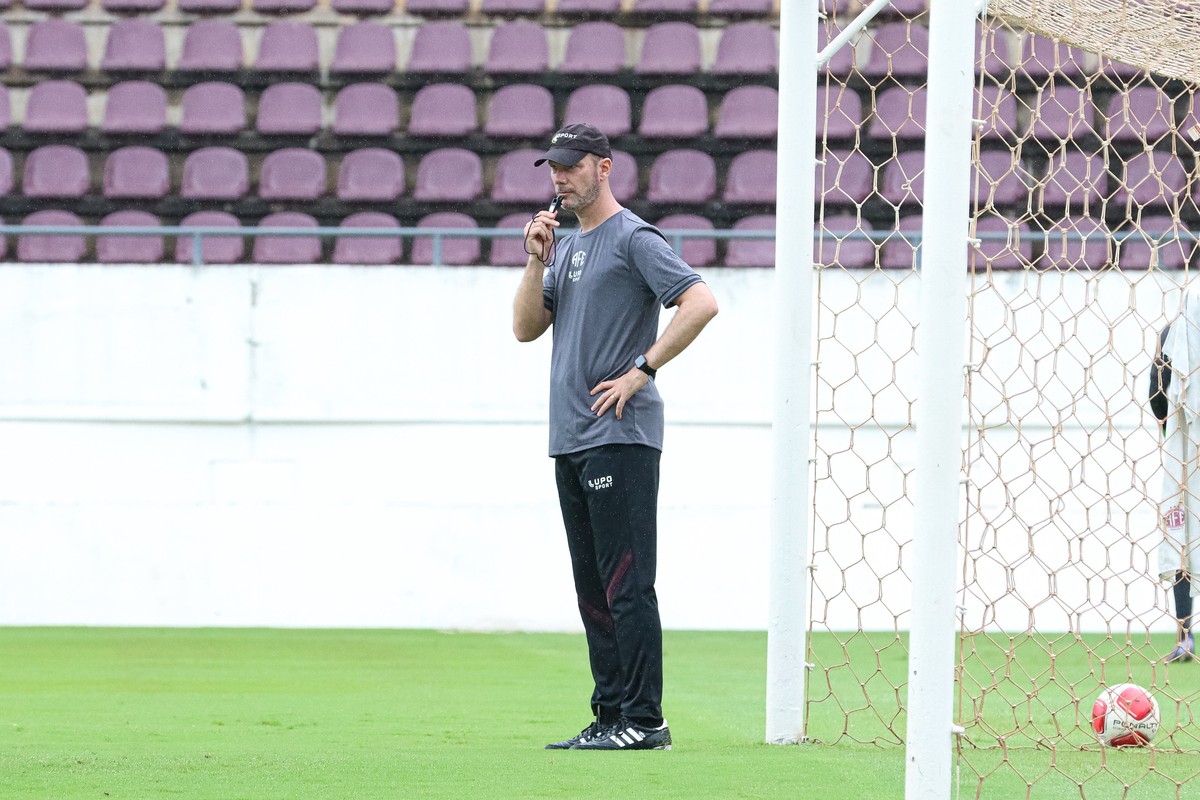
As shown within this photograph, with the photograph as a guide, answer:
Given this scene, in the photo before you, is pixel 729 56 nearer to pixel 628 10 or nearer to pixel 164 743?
pixel 628 10

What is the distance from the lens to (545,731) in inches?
154

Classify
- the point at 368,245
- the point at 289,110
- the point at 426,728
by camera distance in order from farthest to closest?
the point at 289,110 → the point at 368,245 → the point at 426,728

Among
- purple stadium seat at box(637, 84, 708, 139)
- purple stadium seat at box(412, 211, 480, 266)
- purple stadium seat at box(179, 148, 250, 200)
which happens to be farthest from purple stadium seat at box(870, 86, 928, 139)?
purple stadium seat at box(179, 148, 250, 200)

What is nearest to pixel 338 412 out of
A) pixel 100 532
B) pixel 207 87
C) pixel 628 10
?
pixel 100 532

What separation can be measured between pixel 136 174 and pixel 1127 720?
714 centimetres

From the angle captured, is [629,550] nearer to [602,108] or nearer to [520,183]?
[520,183]

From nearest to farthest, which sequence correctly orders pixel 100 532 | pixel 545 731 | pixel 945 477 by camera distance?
pixel 945 477, pixel 545 731, pixel 100 532

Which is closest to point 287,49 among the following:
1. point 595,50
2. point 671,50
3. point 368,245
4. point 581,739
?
point 595,50

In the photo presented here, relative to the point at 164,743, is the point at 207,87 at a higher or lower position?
higher

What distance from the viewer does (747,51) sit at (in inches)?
379

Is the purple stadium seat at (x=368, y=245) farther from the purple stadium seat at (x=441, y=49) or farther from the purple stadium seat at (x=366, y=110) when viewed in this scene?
the purple stadium seat at (x=441, y=49)

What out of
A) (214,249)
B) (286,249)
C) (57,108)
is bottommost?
(214,249)

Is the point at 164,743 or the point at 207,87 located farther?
the point at 207,87

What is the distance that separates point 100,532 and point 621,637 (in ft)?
13.6
